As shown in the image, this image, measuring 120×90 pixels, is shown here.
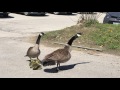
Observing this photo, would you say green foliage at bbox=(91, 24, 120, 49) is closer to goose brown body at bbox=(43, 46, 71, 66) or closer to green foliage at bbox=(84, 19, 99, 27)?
green foliage at bbox=(84, 19, 99, 27)

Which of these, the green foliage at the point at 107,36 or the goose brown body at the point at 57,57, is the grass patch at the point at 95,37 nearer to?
the green foliage at the point at 107,36

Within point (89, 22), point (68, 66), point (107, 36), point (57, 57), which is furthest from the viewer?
point (89, 22)

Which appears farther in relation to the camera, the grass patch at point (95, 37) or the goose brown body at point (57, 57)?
the grass patch at point (95, 37)

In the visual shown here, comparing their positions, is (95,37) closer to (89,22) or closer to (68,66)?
(89,22)

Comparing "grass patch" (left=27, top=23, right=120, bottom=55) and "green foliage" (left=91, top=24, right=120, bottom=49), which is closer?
"grass patch" (left=27, top=23, right=120, bottom=55)

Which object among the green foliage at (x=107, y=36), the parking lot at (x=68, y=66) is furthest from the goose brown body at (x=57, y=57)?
the green foliage at (x=107, y=36)

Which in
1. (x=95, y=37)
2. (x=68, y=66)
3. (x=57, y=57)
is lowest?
(x=68, y=66)

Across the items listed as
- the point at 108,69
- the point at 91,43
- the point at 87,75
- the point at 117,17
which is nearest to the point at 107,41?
the point at 91,43

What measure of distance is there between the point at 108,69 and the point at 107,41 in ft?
11.6

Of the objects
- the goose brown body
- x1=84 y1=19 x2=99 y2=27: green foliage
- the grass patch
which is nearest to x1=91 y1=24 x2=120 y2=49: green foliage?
the grass patch

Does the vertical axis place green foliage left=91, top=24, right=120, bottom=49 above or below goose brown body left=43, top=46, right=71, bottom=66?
below

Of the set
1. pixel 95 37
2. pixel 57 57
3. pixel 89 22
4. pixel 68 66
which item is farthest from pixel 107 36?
pixel 57 57

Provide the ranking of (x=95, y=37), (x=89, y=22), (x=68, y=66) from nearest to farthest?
(x=68, y=66), (x=95, y=37), (x=89, y=22)

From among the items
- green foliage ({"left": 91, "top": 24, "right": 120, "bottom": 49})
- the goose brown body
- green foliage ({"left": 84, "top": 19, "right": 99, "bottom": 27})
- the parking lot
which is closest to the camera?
the goose brown body
